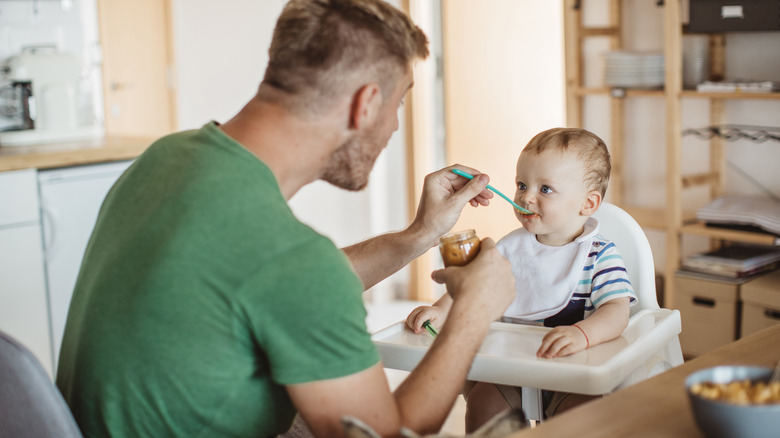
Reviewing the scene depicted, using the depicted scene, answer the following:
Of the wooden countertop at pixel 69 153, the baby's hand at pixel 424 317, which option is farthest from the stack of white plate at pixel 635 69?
the baby's hand at pixel 424 317

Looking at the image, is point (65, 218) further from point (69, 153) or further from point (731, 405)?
point (731, 405)

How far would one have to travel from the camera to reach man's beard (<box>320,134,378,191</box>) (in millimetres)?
1521

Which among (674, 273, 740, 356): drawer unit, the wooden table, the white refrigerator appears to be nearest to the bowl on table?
the wooden table

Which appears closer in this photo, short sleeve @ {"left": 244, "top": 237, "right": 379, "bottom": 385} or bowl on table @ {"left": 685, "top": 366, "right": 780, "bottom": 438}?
bowl on table @ {"left": 685, "top": 366, "right": 780, "bottom": 438}

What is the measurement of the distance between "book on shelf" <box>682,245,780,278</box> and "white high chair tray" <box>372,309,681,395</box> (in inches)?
68.3

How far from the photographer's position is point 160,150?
1514 millimetres

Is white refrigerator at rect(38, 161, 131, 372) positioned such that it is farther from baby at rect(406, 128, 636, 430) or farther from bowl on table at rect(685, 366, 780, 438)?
bowl on table at rect(685, 366, 780, 438)

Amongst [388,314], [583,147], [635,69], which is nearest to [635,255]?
[583,147]

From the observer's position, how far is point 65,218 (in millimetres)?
3451

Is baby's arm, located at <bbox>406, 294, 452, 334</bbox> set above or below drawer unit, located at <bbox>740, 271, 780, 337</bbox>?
above

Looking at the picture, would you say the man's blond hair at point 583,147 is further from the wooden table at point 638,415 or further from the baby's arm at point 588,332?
the wooden table at point 638,415

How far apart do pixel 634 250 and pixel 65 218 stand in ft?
7.39

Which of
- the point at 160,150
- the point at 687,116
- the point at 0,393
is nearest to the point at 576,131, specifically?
the point at 160,150

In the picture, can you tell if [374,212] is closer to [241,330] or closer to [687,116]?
[687,116]
